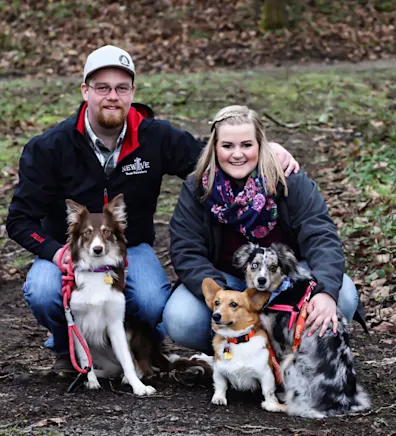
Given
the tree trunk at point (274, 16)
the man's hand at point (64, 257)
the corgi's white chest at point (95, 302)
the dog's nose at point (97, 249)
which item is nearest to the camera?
the dog's nose at point (97, 249)

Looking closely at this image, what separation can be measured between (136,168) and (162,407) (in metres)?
1.57

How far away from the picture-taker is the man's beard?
4.57 metres

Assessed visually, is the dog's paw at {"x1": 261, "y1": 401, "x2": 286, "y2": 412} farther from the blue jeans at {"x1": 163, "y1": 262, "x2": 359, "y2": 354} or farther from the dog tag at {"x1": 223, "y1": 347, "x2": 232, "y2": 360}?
the blue jeans at {"x1": 163, "y1": 262, "x2": 359, "y2": 354}

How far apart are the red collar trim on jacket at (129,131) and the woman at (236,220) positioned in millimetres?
508

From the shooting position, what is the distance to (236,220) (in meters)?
4.26

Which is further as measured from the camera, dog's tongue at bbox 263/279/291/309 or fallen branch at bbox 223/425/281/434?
dog's tongue at bbox 263/279/291/309

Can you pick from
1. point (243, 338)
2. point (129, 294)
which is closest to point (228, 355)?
point (243, 338)

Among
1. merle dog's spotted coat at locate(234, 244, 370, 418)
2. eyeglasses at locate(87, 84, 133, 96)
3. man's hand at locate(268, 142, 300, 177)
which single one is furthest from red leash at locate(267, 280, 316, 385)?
eyeglasses at locate(87, 84, 133, 96)

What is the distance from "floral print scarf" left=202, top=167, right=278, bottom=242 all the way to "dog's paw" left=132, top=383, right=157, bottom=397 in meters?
1.06

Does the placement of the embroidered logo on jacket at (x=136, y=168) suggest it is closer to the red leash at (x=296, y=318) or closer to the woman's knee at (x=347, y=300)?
the red leash at (x=296, y=318)

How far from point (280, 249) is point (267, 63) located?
37.8ft

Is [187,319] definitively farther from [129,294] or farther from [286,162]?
[286,162]

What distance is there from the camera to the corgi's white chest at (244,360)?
13.0 ft

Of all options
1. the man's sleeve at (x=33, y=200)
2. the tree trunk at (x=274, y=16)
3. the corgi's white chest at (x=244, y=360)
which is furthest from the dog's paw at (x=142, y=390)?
the tree trunk at (x=274, y=16)
